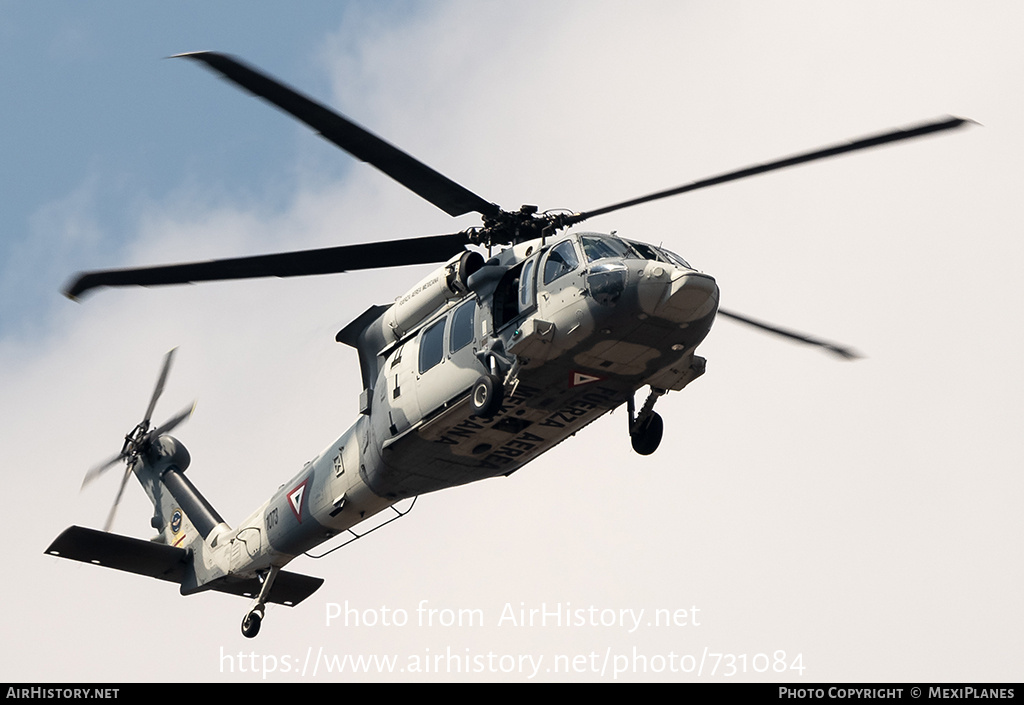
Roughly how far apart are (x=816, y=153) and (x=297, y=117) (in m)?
6.76

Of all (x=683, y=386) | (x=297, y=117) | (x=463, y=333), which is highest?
(x=297, y=117)

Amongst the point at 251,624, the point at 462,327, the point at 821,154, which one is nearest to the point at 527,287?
the point at 462,327

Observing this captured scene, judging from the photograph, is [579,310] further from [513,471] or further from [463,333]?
[513,471]

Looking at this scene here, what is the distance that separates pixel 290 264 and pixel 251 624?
752cm

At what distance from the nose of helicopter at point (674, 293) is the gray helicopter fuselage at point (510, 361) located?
19 mm

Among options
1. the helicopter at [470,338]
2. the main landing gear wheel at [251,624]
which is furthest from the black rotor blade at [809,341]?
the main landing gear wheel at [251,624]

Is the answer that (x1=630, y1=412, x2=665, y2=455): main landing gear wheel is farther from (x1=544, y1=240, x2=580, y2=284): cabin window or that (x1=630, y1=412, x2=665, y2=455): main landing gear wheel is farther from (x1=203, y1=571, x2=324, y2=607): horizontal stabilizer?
(x1=203, y1=571, x2=324, y2=607): horizontal stabilizer

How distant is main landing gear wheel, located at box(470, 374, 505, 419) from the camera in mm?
17688

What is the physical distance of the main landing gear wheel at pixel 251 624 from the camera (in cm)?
2258

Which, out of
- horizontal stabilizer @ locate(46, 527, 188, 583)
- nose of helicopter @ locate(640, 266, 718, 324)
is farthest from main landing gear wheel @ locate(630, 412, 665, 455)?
horizontal stabilizer @ locate(46, 527, 188, 583)

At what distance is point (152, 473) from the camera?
27344 mm

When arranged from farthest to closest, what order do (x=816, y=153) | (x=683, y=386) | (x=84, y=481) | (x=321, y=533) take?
1. (x=84, y=481)
2. (x=321, y=533)
3. (x=683, y=386)
4. (x=816, y=153)

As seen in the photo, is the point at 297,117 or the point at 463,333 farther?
the point at 463,333
